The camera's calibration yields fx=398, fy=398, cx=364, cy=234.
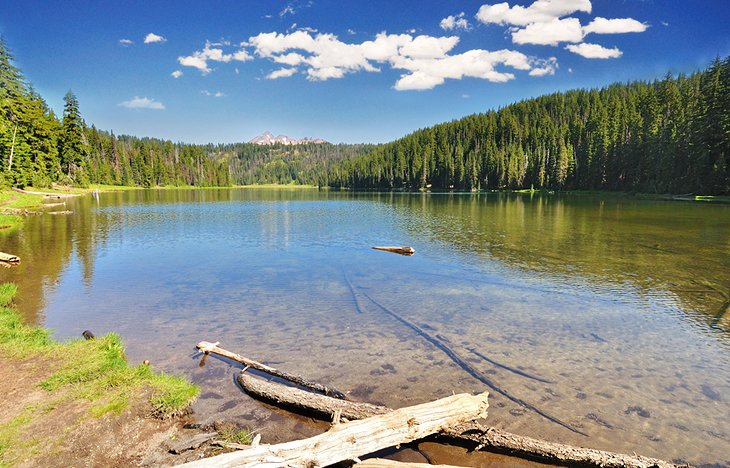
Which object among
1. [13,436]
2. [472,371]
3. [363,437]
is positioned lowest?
[472,371]

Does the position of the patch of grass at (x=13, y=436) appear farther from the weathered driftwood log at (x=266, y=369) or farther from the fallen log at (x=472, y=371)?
the fallen log at (x=472, y=371)

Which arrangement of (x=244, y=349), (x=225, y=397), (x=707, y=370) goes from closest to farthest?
(x=225, y=397) → (x=707, y=370) → (x=244, y=349)

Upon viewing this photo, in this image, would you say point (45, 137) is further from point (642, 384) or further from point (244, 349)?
point (642, 384)

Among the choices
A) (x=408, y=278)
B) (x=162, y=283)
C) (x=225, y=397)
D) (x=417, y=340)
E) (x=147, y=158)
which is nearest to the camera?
(x=225, y=397)

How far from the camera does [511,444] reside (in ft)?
24.0

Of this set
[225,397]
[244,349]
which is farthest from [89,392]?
[244,349]

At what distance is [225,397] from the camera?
9352 millimetres

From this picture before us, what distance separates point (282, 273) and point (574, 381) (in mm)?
16083

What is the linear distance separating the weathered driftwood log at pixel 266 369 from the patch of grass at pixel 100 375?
58.3 inches

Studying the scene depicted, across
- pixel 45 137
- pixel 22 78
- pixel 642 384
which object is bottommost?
pixel 642 384

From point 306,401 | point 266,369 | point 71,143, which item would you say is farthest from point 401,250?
point 71,143

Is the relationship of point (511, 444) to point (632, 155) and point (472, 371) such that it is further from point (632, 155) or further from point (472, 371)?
point (632, 155)

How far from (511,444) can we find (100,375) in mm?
9220

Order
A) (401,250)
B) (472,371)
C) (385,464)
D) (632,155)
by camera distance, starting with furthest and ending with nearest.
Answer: (632,155)
(401,250)
(472,371)
(385,464)
